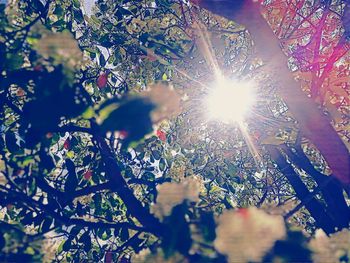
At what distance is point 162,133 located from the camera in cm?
417

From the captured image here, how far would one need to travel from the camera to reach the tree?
1.24m

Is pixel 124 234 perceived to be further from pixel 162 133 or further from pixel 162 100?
pixel 162 100

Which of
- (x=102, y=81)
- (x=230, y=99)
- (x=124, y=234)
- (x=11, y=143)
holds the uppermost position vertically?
(x=102, y=81)

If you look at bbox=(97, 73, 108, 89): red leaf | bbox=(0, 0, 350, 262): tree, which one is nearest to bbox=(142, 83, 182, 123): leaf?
bbox=(0, 0, 350, 262): tree

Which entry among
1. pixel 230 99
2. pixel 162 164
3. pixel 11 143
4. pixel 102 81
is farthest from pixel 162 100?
pixel 162 164

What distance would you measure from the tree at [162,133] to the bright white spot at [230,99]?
0.45ft

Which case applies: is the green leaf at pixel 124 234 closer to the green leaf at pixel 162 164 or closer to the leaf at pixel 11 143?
the green leaf at pixel 162 164

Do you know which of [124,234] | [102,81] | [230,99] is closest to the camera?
[124,234]

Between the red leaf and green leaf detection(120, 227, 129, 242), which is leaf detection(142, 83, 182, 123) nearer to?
green leaf detection(120, 227, 129, 242)

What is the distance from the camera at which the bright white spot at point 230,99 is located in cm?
351

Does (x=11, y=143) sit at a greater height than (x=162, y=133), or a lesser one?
lesser

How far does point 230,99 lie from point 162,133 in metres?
1.01

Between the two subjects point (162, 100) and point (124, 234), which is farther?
point (124, 234)

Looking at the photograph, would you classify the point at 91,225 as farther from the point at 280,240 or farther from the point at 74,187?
the point at 280,240
